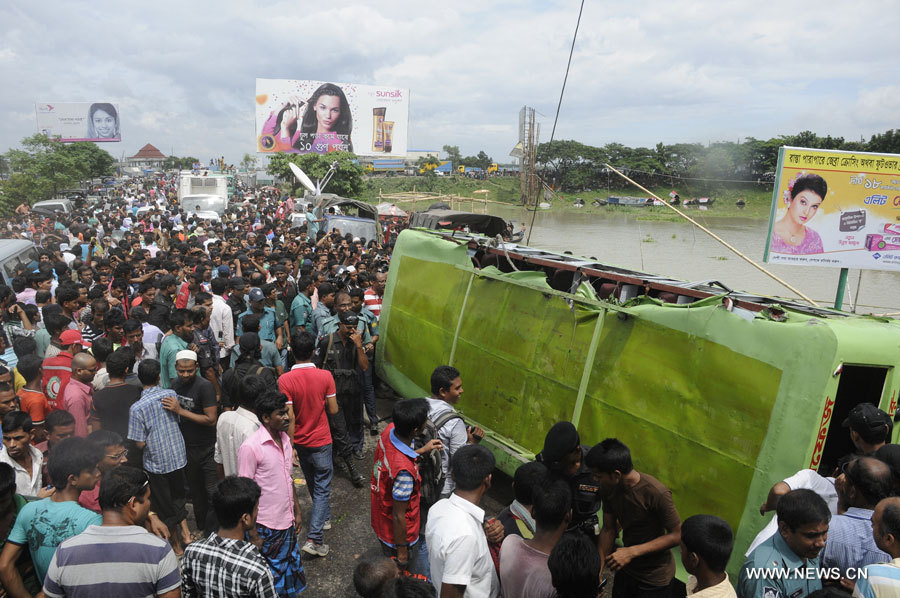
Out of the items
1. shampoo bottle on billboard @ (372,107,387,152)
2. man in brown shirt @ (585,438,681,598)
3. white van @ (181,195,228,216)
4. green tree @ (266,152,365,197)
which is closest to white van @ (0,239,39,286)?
man in brown shirt @ (585,438,681,598)

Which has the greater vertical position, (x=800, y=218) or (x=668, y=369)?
(x=800, y=218)

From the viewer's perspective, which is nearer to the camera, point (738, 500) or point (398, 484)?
point (398, 484)

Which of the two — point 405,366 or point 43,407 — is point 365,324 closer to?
point 405,366

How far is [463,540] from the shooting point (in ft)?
7.96

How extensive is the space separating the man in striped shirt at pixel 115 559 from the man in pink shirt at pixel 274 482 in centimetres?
82

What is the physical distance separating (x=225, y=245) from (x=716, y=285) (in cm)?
1056

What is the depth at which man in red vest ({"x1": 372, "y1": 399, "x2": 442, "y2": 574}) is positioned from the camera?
2.97 metres

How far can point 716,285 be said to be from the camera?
424 cm

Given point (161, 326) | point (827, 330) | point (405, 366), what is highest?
point (827, 330)

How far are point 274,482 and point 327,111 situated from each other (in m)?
47.2

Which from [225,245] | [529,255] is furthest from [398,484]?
[225,245]

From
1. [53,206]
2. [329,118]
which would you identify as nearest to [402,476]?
[53,206]

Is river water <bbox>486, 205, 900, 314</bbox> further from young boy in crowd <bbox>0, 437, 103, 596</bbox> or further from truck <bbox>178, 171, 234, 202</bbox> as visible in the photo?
truck <bbox>178, 171, 234, 202</bbox>

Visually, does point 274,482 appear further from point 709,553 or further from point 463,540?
point 709,553
